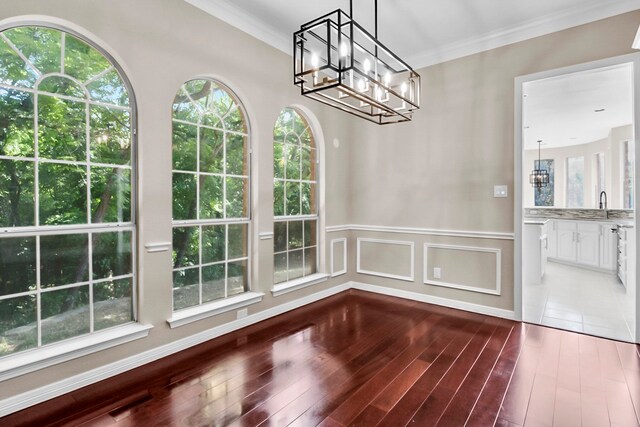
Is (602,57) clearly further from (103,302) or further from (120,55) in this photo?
(103,302)

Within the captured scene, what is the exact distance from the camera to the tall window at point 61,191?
190 centimetres

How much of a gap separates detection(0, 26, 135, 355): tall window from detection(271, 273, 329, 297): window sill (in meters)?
1.38

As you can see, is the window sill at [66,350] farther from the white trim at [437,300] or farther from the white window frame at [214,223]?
the white trim at [437,300]

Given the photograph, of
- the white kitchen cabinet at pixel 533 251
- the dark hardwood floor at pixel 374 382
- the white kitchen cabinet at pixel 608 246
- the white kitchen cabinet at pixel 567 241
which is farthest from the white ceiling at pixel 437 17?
the white kitchen cabinet at pixel 567 241

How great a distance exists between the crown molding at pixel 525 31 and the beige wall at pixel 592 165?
10.4 feet

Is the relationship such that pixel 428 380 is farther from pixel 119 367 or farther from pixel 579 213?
pixel 579 213

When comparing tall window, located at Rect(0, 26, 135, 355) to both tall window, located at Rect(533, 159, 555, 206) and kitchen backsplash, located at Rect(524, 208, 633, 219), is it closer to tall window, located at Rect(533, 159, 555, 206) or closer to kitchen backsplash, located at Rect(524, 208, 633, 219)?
kitchen backsplash, located at Rect(524, 208, 633, 219)

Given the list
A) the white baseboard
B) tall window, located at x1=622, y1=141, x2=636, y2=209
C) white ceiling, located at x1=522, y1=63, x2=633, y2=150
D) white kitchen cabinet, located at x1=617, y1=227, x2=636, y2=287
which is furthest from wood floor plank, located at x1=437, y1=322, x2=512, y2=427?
tall window, located at x1=622, y1=141, x2=636, y2=209

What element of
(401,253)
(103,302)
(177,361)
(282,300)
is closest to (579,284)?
(401,253)

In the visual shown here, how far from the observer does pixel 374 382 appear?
7.13 ft

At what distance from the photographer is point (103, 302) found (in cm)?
228

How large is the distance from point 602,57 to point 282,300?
3706 mm

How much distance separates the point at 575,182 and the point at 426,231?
24.1 feet

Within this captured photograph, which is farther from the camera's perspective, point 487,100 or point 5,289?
point 487,100
